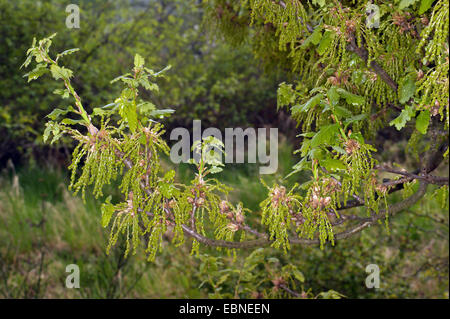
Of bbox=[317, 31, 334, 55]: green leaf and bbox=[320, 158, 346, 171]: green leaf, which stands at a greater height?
bbox=[317, 31, 334, 55]: green leaf

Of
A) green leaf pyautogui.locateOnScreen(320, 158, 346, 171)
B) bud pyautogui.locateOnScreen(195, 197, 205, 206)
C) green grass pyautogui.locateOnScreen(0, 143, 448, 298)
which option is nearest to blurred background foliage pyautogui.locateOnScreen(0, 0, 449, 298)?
green grass pyautogui.locateOnScreen(0, 143, 448, 298)

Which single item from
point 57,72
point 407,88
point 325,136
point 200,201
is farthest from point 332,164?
point 57,72

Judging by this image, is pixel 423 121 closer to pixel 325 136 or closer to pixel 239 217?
pixel 325 136

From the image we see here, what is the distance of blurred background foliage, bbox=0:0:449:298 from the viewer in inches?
161

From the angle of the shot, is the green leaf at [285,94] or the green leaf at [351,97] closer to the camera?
the green leaf at [351,97]

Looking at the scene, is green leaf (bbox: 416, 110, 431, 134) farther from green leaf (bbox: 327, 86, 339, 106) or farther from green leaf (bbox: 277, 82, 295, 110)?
green leaf (bbox: 277, 82, 295, 110)

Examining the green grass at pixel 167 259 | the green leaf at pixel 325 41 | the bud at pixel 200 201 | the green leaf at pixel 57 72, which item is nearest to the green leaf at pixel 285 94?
the green leaf at pixel 325 41

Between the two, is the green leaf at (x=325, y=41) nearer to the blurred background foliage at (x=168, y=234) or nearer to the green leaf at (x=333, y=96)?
the green leaf at (x=333, y=96)

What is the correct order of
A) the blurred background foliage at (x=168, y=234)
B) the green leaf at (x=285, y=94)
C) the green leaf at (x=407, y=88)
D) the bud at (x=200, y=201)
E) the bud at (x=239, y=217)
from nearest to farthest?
the green leaf at (x=407, y=88), the bud at (x=200, y=201), the bud at (x=239, y=217), the green leaf at (x=285, y=94), the blurred background foliage at (x=168, y=234)

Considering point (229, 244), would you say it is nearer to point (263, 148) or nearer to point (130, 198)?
point (130, 198)

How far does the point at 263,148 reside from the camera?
752 cm

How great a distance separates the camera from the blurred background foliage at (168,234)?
13.4ft
